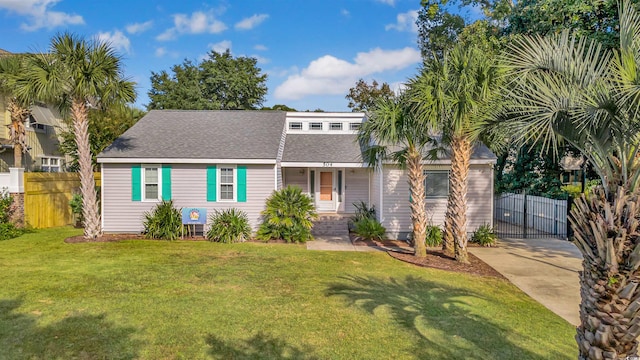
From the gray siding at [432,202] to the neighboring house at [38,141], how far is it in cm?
1722

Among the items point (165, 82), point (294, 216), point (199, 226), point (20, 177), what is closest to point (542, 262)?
point (294, 216)

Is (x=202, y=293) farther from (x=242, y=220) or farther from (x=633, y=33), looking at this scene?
(x=633, y=33)

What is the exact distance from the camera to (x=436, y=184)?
1362 cm

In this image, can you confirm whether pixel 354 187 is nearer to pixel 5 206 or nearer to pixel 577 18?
pixel 577 18

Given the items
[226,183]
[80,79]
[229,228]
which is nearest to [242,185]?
[226,183]

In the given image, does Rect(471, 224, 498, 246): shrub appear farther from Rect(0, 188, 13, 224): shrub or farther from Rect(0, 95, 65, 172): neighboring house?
Rect(0, 95, 65, 172): neighboring house

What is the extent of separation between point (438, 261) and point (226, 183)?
8186 mm

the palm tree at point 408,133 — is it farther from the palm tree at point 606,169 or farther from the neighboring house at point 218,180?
the palm tree at point 606,169

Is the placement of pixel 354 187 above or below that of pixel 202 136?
below

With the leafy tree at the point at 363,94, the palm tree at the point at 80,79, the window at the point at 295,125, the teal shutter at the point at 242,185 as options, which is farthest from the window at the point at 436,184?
the leafy tree at the point at 363,94

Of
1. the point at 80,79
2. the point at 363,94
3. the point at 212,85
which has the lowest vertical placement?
the point at 80,79

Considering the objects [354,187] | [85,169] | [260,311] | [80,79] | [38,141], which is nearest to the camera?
[260,311]

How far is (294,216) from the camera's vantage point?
13.2 meters

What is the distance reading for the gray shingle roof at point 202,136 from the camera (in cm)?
1384
